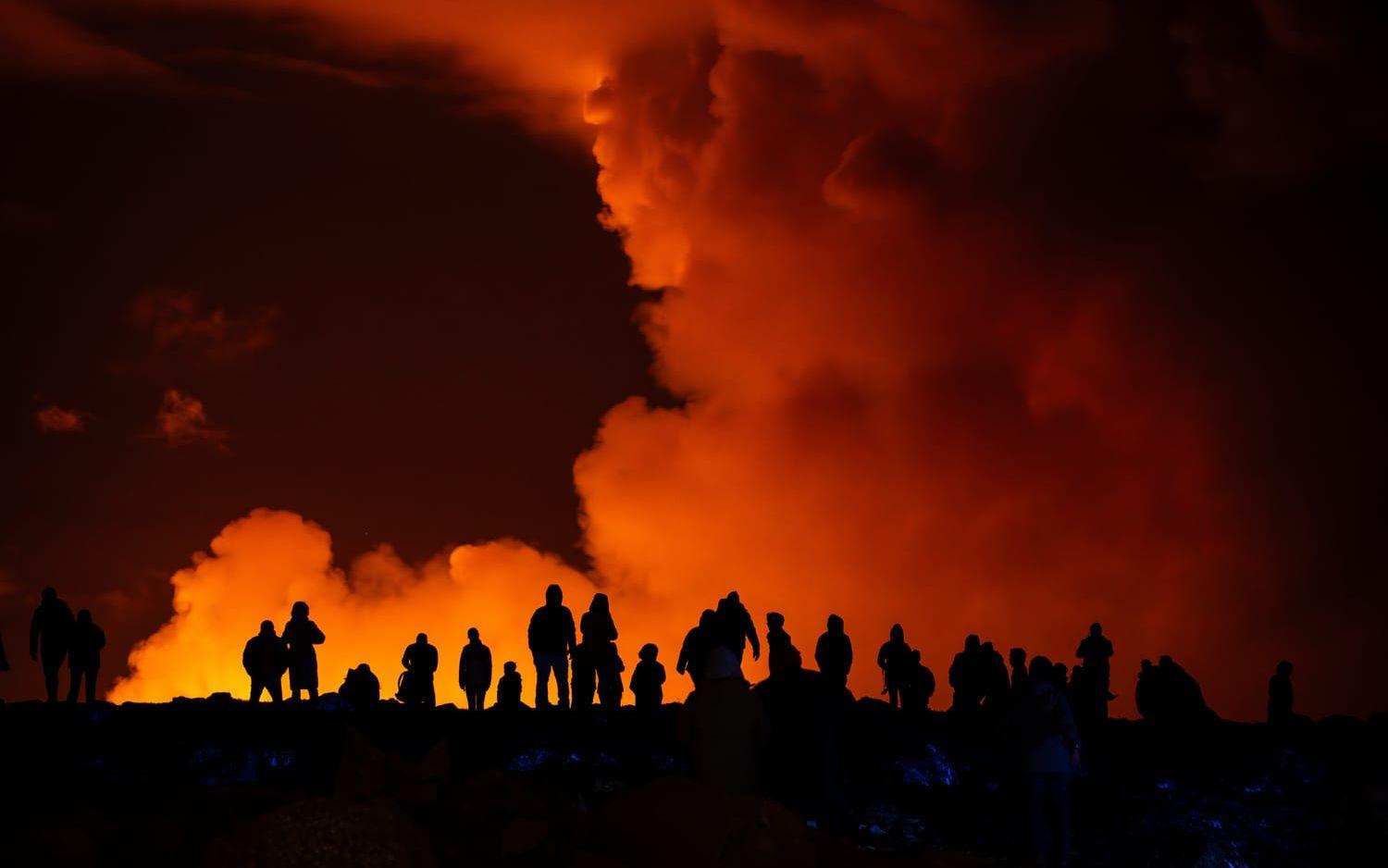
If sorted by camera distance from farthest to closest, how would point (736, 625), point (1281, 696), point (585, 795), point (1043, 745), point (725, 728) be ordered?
point (1281, 696), point (736, 625), point (585, 795), point (1043, 745), point (725, 728)

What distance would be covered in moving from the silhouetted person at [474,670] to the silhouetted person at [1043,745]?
14.9 m

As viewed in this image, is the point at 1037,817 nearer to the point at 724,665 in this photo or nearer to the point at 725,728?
the point at 725,728

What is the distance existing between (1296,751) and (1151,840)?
7396 millimetres

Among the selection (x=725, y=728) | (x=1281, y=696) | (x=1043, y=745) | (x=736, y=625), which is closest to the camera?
(x=725, y=728)

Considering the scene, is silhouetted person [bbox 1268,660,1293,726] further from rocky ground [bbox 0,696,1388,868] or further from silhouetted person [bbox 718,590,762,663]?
silhouetted person [bbox 718,590,762,663]

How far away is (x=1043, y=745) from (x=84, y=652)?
19.3 metres

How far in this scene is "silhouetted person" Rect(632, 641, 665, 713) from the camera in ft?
105

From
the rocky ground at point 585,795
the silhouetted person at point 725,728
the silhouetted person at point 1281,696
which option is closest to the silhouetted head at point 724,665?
the silhouetted person at point 725,728

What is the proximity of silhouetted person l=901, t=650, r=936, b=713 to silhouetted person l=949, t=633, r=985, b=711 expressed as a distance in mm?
632

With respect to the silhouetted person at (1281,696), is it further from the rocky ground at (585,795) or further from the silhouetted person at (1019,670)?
the silhouetted person at (1019,670)

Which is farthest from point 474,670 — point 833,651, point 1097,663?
point 1097,663

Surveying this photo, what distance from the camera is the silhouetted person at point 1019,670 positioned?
70.4 ft

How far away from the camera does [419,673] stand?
34.7 meters

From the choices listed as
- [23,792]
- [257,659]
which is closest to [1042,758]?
[23,792]
